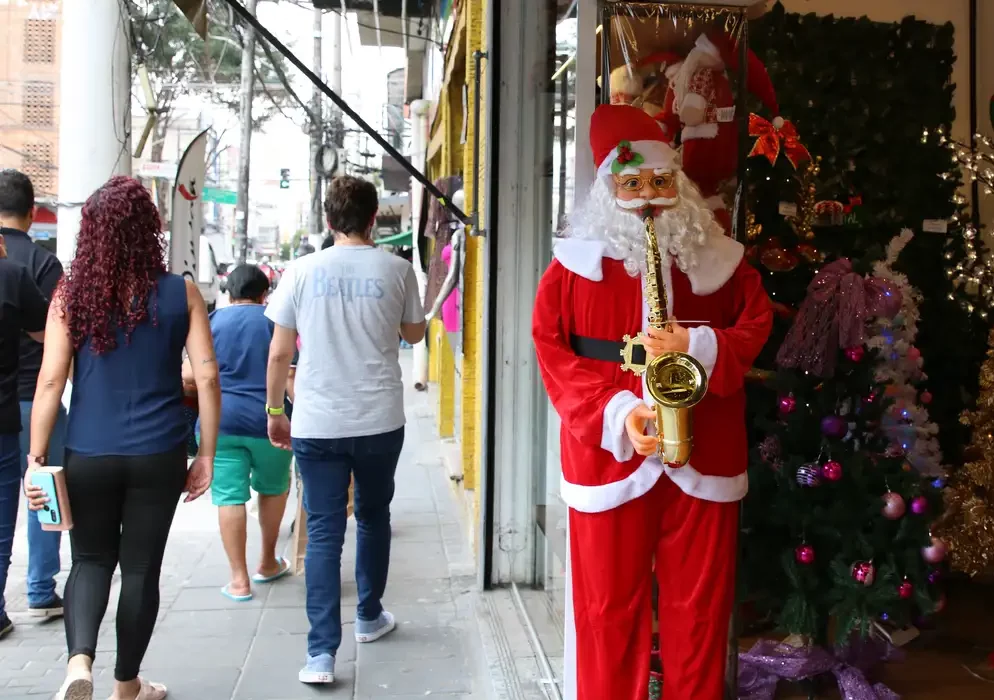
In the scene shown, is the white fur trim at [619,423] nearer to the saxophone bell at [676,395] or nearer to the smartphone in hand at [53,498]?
the saxophone bell at [676,395]

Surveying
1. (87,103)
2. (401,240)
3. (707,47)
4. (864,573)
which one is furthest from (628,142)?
(401,240)

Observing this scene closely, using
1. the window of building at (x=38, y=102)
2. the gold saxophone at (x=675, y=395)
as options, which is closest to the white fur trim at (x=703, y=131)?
the gold saxophone at (x=675, y=395)

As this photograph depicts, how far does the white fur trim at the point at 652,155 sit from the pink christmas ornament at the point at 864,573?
1.42 meters

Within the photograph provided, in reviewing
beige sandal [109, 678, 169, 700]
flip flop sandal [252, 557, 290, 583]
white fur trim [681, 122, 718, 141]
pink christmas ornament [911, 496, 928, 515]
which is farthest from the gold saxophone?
flip flop sandal [252, 557, 290, 583]

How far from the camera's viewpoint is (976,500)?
11.8 ft

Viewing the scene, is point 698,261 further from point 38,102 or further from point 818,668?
point 38,102

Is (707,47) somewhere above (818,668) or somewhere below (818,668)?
above

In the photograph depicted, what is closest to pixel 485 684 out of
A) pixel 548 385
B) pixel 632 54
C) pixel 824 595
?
pixel 824 595

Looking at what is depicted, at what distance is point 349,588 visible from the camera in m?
4.62

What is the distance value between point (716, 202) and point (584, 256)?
0.57 m

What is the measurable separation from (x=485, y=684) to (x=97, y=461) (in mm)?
1638

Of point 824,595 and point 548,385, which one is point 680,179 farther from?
point 824,595

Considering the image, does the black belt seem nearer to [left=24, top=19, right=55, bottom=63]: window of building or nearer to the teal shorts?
the teal shorts

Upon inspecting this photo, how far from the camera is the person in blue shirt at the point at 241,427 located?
4.29m
